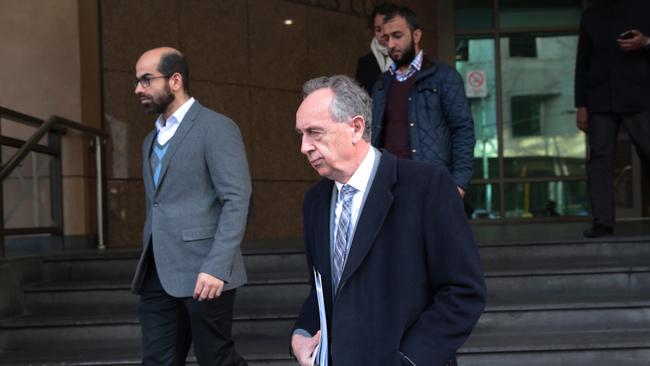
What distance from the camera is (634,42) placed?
21.0ft

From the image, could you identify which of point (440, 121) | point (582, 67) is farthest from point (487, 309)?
point (582, 67)

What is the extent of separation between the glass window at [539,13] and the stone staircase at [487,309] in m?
6.25

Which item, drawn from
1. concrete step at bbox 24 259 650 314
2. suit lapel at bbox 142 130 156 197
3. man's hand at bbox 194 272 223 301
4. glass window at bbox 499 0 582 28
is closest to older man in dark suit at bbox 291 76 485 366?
man's hand at bbox 194 272 223 301

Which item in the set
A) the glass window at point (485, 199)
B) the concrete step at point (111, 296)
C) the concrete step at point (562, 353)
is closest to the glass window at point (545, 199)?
the glass window at point (485, 199)

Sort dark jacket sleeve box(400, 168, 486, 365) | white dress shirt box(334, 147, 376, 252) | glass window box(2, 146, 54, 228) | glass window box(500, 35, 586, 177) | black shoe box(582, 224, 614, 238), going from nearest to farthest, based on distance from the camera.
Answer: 1. dark jacket sleeve box(400, 168, 486, 365)
2. white dress shirt box(334, 147, 376, 252)
3. black shoe box(582, 224, 614, 238)
4. glass window box(2, 146, 54, 228)
5. glass window box(500, 35, 586, 177)

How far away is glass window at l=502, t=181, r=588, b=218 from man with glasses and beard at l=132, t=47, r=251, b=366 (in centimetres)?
850

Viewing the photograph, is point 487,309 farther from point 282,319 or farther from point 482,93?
point 482,93

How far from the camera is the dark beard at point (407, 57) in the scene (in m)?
4.79

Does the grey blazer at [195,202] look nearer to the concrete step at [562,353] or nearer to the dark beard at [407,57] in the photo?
the dark beard at [407,57]

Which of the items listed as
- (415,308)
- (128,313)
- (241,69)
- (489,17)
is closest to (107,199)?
(241,69)

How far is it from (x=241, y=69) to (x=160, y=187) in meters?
5.92

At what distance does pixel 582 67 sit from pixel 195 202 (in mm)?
3824

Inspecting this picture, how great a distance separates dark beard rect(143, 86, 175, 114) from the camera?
4137 mm

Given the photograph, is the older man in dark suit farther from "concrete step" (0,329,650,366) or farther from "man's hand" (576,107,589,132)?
"man's hand" (576,107,589,132)
